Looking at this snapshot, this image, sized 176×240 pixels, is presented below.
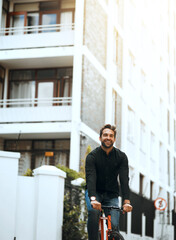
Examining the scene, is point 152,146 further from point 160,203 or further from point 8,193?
point 8,193

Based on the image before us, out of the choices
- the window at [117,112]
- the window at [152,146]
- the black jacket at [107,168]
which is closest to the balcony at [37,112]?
the window at [117,112]

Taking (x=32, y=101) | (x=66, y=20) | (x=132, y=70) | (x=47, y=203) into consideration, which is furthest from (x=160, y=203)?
(x=47, y=203)

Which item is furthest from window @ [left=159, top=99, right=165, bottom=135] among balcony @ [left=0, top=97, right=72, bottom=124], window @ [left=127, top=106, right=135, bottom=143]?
balcony @ [left=0, top=97, right=72, bottom=124]

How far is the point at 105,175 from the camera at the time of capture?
7473 millimetres

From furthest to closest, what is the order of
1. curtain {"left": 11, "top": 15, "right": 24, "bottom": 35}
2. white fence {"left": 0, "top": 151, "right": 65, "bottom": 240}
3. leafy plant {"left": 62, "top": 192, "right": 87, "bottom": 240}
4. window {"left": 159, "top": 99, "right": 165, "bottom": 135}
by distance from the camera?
window {"left": 159, "top": 99, "right": 165, "bottom": 135} < curtain {"left": 11, "top": 15, "right": 24, "bottom": 35} < leafy plant {"left": 62, "top": 192, "right": 87, "bottom": 240} < white fence {"left": 0, "top": 151, "right": 65, "bottom": 240}

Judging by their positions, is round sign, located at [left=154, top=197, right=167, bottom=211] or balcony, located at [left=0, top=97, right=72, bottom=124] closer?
balcony, located at [left=0, top=97, right=72, bottom=124]

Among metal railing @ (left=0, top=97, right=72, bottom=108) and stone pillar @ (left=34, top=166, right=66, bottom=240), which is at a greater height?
metal railing @ (left=0, top=97, right=72, bottom=108)

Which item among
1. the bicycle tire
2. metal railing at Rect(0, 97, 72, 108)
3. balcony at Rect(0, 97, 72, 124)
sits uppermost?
metal railing at Rect(0, 97, 72, 108)

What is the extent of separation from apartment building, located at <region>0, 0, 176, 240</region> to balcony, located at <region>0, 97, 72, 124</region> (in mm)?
41

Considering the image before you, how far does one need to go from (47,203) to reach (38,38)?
42.6 ft

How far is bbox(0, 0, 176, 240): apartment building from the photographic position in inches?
855

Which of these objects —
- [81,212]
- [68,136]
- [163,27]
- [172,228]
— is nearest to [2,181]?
[81,212]

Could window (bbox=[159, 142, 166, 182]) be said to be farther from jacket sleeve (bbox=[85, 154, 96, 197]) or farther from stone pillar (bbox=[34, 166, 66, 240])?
jacket sleeve (bbox=[85, 154, 96, 197])

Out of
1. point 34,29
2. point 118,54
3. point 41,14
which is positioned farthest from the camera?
point 118,54
